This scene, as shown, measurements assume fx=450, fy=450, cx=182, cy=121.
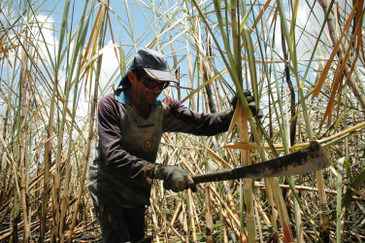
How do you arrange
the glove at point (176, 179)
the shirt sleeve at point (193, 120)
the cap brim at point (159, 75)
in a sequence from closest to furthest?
the glove at point (176, 179) < the cap brim at point (159, 75) < the shirt sleeve at point (193, 120)

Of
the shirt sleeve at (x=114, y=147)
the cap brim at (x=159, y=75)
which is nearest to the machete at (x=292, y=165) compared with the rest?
the shirt sleeve at (x=114, y=147)

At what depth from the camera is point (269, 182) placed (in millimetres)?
897

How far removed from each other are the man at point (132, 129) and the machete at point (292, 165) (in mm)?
888

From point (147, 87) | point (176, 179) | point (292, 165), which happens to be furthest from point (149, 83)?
point (292, 165)

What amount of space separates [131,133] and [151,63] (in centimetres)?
29

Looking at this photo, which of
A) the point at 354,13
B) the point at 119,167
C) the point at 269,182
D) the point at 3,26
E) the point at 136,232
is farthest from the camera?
the point at 136,232

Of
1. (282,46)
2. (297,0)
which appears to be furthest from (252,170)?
(282,46)

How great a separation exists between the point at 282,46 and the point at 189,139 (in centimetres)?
105

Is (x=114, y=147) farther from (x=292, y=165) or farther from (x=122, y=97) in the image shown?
(x=292, y=165)

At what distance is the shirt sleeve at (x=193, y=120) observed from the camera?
176cm

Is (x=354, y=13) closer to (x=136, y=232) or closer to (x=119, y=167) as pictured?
(x=119, y=167)

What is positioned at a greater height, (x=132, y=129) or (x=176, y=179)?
(x=132, y=129)

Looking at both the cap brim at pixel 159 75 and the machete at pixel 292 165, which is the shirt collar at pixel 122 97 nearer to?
the cap brim at pixel 159 75

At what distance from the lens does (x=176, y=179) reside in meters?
1.21
